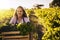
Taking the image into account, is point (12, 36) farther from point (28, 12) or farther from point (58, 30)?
point (58, 30)

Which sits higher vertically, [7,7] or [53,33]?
[7,7]

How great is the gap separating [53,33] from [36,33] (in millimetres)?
193

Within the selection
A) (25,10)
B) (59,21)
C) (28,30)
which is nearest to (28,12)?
(25,10)

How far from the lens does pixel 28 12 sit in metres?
2.40

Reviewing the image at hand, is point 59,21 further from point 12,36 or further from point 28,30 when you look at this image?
point 12,36

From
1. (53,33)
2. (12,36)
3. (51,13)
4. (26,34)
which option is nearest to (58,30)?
(53,33)

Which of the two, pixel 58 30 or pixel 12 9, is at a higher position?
pixel 12 9

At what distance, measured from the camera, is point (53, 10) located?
2.40 m

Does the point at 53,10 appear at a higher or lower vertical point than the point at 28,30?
higher

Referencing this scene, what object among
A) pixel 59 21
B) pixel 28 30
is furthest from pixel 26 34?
pixel 59 21

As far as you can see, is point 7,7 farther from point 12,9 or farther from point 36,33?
point 36,33

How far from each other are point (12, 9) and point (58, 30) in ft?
1.88

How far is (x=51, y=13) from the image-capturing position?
7.86 ft

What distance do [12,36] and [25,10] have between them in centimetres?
33
